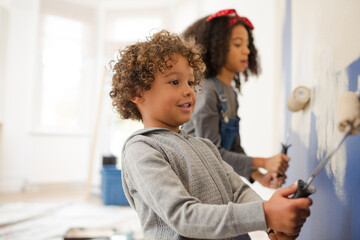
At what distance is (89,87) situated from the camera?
11.6 ft

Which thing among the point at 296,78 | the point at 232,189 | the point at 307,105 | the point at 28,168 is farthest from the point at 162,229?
the point at 28,168

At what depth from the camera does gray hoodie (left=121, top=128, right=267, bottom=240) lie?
0.50m

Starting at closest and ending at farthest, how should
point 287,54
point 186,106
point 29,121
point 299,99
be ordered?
point 186,106, point 299,99, point 287,54, point 29,121

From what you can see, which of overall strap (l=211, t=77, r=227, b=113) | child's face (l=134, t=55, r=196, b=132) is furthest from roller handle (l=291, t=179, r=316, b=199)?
overall strap (l=211, t=77, r=227, b=113)

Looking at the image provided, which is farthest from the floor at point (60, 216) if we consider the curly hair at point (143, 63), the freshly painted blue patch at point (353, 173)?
the curly hair at point (143, 63)

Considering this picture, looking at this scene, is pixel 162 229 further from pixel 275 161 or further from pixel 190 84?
pixel 275 161

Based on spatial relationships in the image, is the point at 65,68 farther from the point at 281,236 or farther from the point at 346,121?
the point at 346,121

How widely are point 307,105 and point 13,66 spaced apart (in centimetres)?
312

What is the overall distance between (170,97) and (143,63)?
0.33 ft

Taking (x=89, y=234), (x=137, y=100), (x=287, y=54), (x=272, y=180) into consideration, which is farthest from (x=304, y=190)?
(x=89, y=234)

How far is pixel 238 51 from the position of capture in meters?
1.14

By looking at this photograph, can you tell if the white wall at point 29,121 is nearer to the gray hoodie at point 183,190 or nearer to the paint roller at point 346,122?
the gray hoodie at point 183,190

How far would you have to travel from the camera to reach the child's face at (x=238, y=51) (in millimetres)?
1134

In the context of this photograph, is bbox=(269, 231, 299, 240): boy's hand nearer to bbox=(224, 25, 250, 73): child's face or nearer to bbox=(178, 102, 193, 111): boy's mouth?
bbox=(178, 102, 193, 111): boy's mouth
